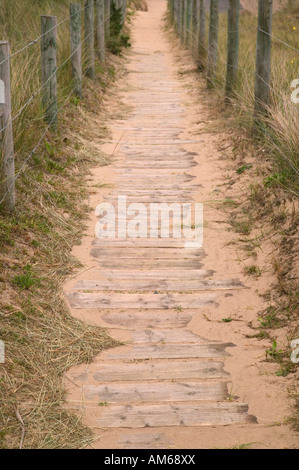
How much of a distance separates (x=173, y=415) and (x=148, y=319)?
103 cm

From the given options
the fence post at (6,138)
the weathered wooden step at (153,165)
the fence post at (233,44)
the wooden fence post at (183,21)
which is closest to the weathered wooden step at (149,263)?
the fence post at (6,138)

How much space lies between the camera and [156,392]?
3666 mm

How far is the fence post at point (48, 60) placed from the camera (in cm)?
670

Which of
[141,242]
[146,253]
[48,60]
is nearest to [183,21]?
[48,60]

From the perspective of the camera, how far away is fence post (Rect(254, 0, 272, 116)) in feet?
21.9

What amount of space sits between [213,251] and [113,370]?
1.77 m

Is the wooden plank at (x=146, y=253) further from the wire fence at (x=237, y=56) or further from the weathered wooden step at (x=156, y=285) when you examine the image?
the wire fence at (x=237, y=56)

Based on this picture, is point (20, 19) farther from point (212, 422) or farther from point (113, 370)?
point (212, 422)

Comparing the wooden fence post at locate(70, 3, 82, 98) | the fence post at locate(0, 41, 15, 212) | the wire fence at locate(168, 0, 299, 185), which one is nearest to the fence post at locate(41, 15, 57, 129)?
the wooden fence post at locate(70, 3, 82, 98)

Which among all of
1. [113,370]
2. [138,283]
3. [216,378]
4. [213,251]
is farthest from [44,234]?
[216,378]

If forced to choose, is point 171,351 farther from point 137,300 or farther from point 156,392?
→ point 137,300

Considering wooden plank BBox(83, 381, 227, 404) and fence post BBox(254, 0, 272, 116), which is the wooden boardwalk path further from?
fence post BBox(254, 0, 272, 116)

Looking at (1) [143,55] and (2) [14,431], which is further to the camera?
(1) [143,55]

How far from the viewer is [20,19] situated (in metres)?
9.32
